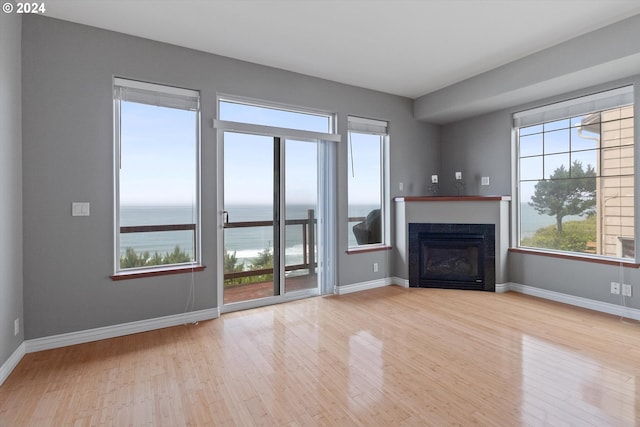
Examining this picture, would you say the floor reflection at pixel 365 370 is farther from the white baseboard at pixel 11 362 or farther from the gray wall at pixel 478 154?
the gray wall at pixel 478 154

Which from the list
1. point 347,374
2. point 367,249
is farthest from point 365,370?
point 367,249

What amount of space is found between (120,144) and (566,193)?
4.94m

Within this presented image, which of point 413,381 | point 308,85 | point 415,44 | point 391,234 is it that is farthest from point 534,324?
point 308,85

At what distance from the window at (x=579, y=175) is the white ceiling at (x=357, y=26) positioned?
1.01 metres

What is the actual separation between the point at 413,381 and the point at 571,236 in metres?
3.02

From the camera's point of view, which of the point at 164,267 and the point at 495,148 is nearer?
the point at 164,267

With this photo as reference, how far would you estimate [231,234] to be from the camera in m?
3.60

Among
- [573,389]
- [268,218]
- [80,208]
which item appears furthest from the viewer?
[268,218]

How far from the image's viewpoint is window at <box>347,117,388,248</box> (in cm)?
444

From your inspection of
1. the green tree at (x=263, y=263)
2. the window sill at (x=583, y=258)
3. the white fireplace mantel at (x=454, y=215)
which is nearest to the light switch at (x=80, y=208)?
the green tree at (x=263, y=263)

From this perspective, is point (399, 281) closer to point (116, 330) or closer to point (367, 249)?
point (367, 249)

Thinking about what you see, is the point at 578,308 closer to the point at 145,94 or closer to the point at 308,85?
the point at 308,85

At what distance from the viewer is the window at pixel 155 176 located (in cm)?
303

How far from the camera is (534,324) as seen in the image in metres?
3.12
